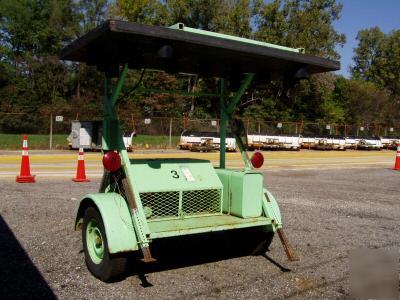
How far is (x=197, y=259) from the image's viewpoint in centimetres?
550

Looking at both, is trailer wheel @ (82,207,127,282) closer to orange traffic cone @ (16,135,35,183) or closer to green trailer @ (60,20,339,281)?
green trailer @ (60,20,339,281)

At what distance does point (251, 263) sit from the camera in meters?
5.39

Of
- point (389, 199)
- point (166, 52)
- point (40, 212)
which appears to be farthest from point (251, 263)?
point (389, 199)

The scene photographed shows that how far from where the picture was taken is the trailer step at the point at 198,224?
14.8ft

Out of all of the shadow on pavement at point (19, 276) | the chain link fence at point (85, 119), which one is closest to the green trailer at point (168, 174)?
the shadow on pavement at point (19, 276)

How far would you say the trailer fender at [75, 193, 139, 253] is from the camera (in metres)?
4.36

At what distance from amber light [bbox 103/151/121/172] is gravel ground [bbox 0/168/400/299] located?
1.13 m

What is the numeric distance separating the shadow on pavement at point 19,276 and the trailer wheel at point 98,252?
1.64 feet

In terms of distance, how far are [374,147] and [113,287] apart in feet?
128

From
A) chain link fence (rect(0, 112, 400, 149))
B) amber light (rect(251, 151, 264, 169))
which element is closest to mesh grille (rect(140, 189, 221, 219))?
amber light (rect(251, 151, 264, 169))

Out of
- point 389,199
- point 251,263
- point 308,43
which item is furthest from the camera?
point 308,43

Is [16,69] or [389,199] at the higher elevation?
[16,69]

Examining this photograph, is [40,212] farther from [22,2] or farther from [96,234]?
[22,2]

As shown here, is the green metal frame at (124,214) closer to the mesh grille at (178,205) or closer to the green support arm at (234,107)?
the green support arm at (234,107)
